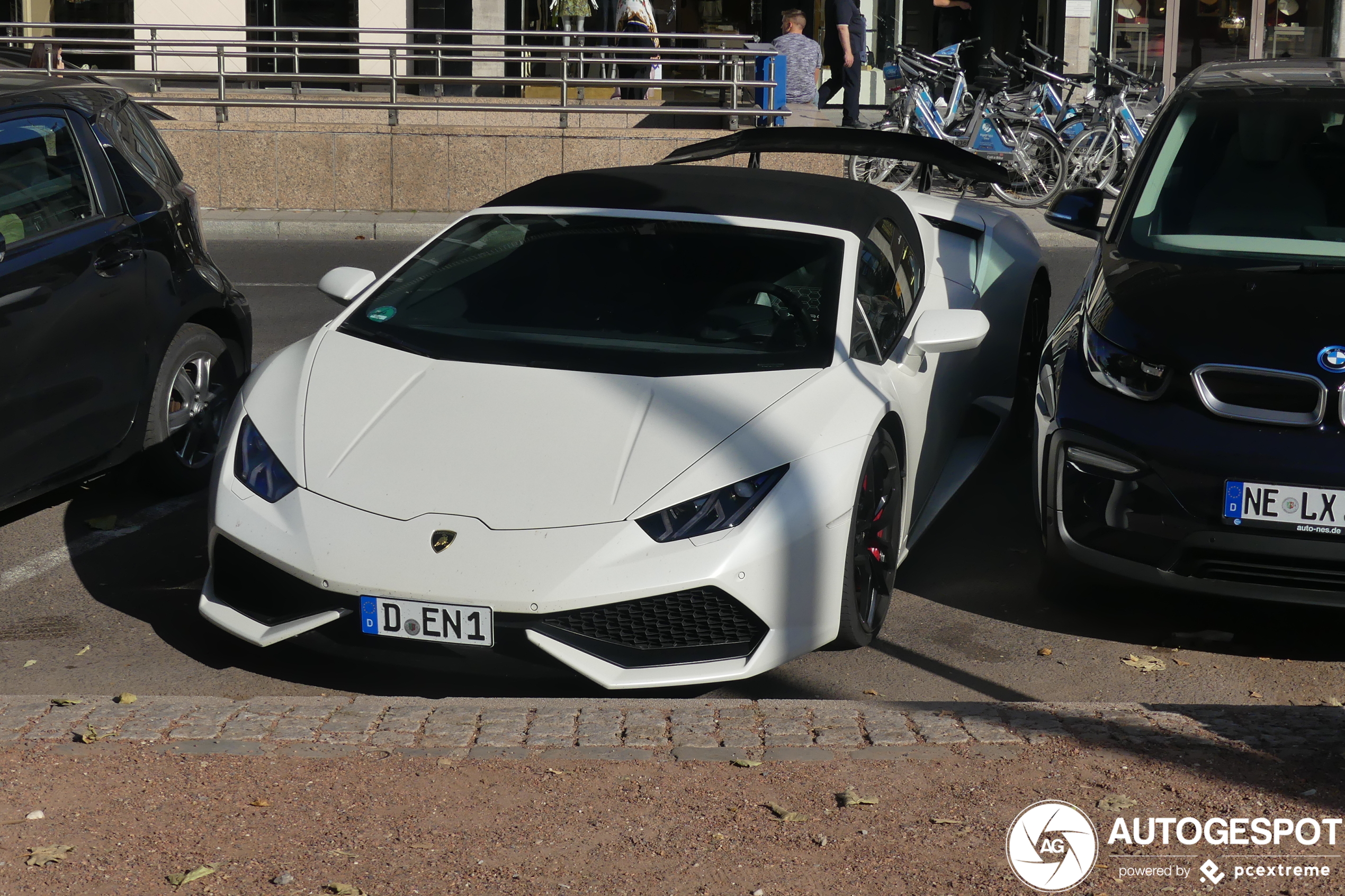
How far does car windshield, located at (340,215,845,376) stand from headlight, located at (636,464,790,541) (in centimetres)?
59

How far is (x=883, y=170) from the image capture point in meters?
16.0

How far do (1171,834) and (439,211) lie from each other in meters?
13.1

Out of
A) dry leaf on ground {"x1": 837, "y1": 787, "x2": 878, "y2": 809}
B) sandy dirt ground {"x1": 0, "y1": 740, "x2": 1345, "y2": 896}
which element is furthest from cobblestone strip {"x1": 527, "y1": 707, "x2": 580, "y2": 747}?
dry leaf on ground {"x1": 837, "y1": 787, "x2": 878, "y2": 809}

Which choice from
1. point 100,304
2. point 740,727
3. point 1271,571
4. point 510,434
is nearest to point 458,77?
point 100,304

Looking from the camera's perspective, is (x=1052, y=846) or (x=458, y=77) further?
(x=458, y=77)

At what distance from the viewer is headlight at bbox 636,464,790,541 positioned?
4188 millimetres

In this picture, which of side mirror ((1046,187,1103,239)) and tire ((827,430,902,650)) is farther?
side mirror ((1046,187,1103,239))

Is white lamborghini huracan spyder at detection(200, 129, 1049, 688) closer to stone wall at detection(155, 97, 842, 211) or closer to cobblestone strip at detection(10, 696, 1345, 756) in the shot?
cobblestone strip at detection(10, 696, 1345, 756)

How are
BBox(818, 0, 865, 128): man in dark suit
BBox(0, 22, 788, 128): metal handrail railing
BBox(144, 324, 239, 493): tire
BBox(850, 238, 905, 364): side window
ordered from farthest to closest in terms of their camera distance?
BBox(818, 0, 865, 128): man in dark suit < BBox(0, 22, 788, 128): metal handrail railing < BBox(144, 324, 239, 493): tire < BBox(850, 238, 905, 364): side window

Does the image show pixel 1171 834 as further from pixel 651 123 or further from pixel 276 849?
pixel 651 123

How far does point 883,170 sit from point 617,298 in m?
11.3

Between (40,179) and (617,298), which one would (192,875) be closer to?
(617,298)

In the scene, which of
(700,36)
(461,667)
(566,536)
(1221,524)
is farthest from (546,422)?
(700,36)

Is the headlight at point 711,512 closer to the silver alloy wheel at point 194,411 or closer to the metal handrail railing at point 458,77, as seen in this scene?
the silver alloy wheel at point 194,411
